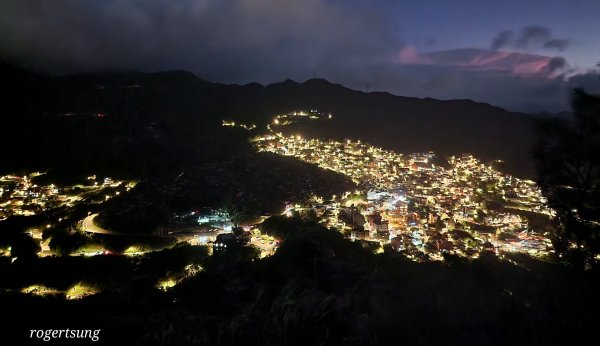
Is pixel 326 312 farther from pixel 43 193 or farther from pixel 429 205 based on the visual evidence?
pixel 43 193

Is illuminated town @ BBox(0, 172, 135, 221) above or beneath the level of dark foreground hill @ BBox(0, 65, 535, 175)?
beneath

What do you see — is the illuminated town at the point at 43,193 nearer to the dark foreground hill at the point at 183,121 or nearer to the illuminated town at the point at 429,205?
the dark foreground hill at the point at 183,121

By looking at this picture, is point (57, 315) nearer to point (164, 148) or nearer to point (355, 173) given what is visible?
point (355, 173)

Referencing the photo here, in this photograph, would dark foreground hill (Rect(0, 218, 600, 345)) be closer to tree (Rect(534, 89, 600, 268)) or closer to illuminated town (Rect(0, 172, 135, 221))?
tree (Rect(534, 89, 600, 268))

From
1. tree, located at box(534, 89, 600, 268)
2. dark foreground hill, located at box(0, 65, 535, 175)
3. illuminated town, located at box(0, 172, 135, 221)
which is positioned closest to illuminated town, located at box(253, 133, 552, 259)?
tree, located at box(534, 89, 600, 268)

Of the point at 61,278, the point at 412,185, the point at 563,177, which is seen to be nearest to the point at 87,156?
the point at 61,278

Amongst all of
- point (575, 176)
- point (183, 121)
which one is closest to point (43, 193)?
point (183, 121)
